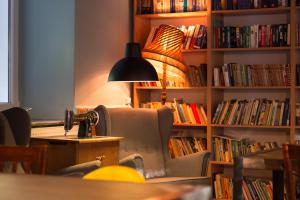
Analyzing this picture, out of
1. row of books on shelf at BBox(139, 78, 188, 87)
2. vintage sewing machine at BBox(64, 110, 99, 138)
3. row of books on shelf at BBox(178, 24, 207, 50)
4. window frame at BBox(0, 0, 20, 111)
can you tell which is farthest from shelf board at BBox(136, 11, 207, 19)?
vintage sewing machine at BBox(64, 110, 99, 138)

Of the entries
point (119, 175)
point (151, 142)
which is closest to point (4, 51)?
point (151, 142)

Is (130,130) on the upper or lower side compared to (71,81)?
lower

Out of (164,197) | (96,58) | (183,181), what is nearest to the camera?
(164,197)

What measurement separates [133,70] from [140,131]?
1.63 ft

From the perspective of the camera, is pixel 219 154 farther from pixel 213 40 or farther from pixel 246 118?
pixel 213 40

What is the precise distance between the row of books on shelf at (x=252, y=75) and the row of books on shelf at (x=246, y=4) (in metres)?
0.53

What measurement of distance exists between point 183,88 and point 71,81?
4.11ft

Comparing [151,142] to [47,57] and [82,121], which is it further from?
[47,57]

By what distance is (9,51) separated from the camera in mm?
4676

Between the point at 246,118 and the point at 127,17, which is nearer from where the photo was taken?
the point at 246,118

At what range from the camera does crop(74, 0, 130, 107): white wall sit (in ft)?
16.0

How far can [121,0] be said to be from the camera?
18.3 feet

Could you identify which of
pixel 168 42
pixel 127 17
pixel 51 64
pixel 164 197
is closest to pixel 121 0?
pixel 127 17

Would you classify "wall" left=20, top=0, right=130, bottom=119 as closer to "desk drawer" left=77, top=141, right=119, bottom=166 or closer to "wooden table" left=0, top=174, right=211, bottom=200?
"desk drawer" left=77, top=141, right=119, bottom=166
